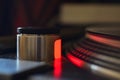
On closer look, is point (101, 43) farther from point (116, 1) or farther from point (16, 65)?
point (116, 1)

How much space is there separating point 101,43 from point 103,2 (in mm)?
1399

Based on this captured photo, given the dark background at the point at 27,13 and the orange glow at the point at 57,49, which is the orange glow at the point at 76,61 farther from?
the dark background at the point at 27,13

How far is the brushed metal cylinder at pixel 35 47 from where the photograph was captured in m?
0.70

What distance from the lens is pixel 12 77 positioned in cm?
54

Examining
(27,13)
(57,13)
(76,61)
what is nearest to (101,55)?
(76,61)

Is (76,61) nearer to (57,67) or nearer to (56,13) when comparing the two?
(57,67)

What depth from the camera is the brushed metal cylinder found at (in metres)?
0.70

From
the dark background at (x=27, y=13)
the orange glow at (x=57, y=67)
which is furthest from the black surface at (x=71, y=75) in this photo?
the dark background at (x=27, y=13)

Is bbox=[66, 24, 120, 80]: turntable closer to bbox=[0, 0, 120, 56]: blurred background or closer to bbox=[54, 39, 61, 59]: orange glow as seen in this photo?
bbox=[54, 39, 61, 59]: orange glow

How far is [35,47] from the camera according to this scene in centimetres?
70

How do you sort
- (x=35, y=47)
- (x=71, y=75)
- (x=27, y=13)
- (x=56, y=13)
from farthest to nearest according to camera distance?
(x=56, y=13), (x=27, y=13), (x=35, y=47), (x=71, y=75)

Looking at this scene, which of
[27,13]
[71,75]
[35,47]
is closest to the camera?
[71,75]

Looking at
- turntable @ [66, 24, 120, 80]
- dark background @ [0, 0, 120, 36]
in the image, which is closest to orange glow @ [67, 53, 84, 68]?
turntable @ [66, 24, 120, 80]

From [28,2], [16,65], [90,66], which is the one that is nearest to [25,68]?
[16,65]
